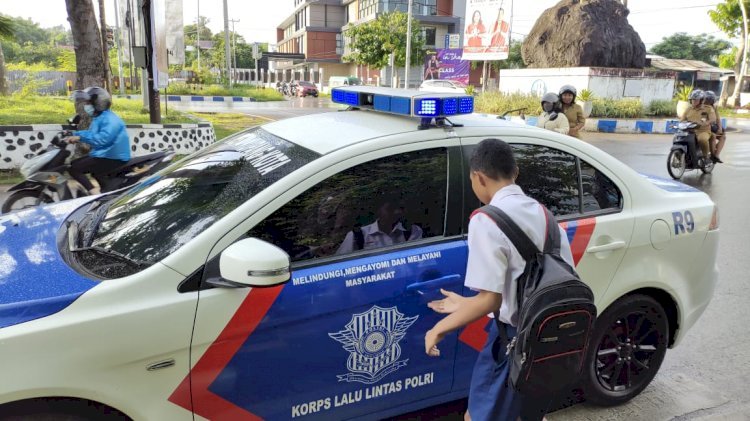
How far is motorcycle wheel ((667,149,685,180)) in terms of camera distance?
10.5 m

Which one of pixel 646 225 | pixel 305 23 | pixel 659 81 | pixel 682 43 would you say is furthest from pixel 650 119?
pixel 682 43

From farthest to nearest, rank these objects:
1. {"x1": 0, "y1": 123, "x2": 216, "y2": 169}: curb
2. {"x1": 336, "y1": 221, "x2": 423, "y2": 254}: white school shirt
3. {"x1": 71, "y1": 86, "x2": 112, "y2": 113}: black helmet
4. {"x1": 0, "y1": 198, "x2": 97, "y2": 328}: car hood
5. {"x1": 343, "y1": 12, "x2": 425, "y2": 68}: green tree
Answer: {"x1": 343, "y1": 12, "x2": 425, "y2": 68}: green tree
{"x1": 0, "y1": 123, "x2": 216, "y2": 169}: curb
{"x1": 71, "y1": 86, "x2": 112, "y2": 113}: black helmet
{"x1": 336, "y1": 221, "x2": 423, "y2": 254}: white school shirt
{"x1": 0, "y1": 198, "x2": 97, "y2": 328}: car hood

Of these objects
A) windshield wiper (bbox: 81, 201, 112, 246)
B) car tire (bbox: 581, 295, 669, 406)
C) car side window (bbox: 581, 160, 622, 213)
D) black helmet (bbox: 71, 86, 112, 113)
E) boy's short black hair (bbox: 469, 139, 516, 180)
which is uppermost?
black helmet (bbox: 71, 86, 112, 113)

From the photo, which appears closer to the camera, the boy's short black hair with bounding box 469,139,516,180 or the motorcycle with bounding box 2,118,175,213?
the boy's short black hair with bounding box 469,139,516,180

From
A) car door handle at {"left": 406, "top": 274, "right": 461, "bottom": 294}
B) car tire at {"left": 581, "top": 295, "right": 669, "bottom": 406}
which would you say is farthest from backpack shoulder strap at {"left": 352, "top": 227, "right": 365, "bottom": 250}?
car tire at {"left": 581, "top": 295, "right": 669, "bottom": 406}

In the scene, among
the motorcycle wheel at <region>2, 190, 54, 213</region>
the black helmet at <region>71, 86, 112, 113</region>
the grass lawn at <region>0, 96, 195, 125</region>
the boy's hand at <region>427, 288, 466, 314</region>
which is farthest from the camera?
the grass lawn at <region>0, 96, 195, 125</region>

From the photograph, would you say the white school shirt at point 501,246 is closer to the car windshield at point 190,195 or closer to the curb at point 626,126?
the car windshield at point 190,195

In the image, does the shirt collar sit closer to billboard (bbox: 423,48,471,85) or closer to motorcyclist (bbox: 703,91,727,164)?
motorcyclist (bbox: 703,91,727,164)

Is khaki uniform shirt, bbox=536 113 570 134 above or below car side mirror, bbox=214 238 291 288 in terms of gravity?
above

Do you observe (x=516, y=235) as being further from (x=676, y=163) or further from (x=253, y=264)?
(x=676, y=163)

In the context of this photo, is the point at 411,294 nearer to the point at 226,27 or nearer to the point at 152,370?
the point at 152,370

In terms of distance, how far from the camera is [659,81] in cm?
2439

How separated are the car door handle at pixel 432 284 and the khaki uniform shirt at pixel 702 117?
1023 centimetres

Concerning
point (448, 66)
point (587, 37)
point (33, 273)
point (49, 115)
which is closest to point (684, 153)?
point (33, 273)
